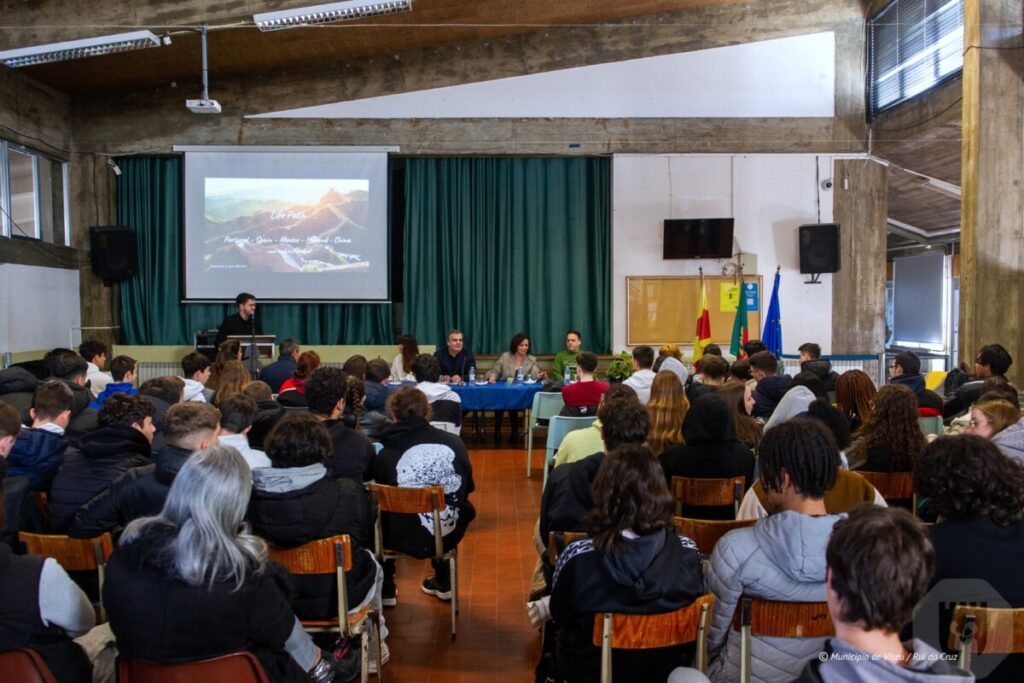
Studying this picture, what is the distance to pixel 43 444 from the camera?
3.47 metres

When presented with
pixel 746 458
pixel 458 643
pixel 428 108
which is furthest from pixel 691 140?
pixel 458 643

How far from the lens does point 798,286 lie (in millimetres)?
10352

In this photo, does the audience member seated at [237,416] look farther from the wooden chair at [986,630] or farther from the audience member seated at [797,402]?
the wooden chair at [986,630]

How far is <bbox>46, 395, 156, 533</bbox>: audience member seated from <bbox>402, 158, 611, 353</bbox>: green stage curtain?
701 centimetres

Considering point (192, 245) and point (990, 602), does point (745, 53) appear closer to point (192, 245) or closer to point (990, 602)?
point (192, 245)

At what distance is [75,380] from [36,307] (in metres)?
4.99

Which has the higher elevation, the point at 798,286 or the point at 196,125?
the point at 196,125

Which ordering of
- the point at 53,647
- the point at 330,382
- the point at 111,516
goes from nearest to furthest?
the point at 53,647 < the point at 111,516 < the point at 330,382

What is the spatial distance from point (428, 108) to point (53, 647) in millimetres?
8925

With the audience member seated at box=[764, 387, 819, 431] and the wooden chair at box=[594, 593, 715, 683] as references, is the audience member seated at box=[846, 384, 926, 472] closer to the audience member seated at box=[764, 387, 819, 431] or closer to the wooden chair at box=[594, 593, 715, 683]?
the audience member seated at box=[764, 387, 819, 431]

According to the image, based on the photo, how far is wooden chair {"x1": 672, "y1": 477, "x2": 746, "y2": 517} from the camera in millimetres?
3645

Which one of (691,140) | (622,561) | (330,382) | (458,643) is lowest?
(458,643)

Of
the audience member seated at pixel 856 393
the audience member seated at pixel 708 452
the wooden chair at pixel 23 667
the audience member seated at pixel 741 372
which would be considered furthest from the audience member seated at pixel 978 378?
the wooden chair at pixel 23 667

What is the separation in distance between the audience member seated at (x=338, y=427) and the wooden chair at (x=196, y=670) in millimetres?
1641
